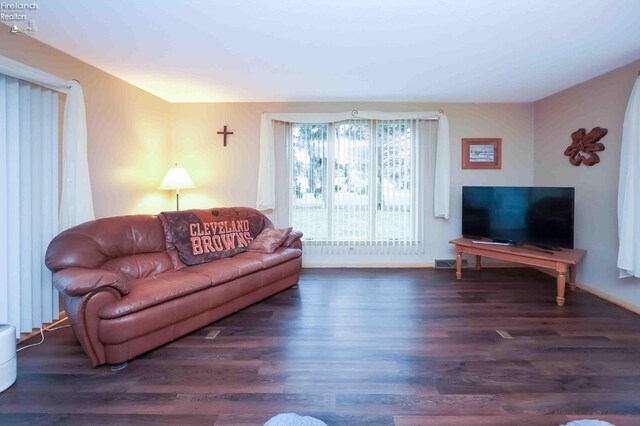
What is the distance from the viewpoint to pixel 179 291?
2404 millimetres

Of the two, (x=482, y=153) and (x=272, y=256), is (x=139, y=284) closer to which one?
(x=272, y=256)

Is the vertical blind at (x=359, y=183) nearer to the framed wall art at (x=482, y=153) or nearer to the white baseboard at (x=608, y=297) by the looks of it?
the framed wall art at (x=482, y=153)

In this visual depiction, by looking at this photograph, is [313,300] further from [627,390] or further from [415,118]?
[415,118]

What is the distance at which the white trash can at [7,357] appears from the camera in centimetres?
180

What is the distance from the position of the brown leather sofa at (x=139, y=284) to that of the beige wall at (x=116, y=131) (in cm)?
69

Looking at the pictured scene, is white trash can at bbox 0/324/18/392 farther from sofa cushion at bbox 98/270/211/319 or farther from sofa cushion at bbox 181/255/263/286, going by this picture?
sofa cushion at bbox 181/255/263/286

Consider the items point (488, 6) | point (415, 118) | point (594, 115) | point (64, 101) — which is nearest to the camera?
point (488, 6)

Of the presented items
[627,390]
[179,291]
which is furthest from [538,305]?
[179,291]

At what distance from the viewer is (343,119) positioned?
4.36m

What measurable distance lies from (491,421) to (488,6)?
2537mm

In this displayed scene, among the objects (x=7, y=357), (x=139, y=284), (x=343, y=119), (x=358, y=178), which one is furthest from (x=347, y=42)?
(x=7, y=357)

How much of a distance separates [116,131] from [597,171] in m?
5.49

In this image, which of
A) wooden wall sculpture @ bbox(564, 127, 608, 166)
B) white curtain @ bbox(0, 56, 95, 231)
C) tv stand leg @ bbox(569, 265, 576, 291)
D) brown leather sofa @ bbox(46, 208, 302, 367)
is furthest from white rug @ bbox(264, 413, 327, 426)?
wooden wall sculpture @ bbox(564, 127, 608, 166)

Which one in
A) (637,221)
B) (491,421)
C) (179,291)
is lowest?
Result: (491,421)
